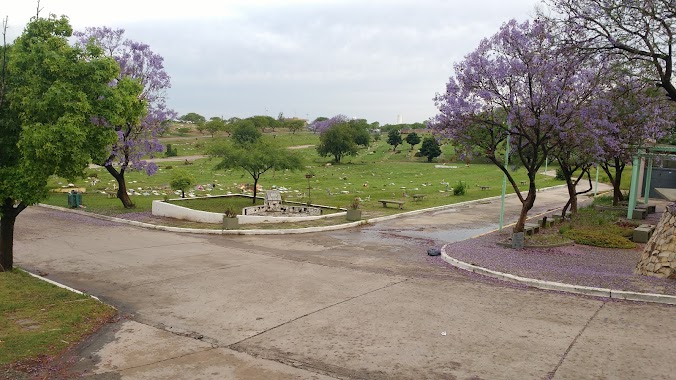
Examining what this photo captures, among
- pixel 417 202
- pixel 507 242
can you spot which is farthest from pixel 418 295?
pixel 417 202

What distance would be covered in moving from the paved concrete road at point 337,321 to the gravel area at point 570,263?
91cm

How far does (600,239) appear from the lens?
51.7 feet

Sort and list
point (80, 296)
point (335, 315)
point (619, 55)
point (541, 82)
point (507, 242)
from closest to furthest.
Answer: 1. point (335, 315)
2. point (80, 296)
3. point (619, 55)
4. point (541, 82)
5. point (507, 242)

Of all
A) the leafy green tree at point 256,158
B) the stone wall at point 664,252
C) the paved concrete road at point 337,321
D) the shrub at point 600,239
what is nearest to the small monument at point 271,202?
the leafy green tree at point 256,158

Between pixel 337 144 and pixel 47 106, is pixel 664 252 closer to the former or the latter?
pixel 47 106

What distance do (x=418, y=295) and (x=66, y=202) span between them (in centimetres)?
2199

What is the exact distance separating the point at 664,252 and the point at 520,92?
244 inches

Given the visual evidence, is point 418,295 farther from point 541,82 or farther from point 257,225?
point 257,225

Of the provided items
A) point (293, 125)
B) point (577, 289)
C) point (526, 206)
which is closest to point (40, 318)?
point (577, 289)

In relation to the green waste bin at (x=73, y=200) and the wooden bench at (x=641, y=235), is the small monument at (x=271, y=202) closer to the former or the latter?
the green waste bin at (x=73, y=200)

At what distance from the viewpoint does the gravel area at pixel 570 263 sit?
1107 cm

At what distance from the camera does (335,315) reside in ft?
30.4

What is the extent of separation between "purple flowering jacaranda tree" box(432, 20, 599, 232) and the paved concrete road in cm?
457

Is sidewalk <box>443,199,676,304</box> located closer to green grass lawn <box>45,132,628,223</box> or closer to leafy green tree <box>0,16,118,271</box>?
leafy green tree <box>0,16,118,271</box>
